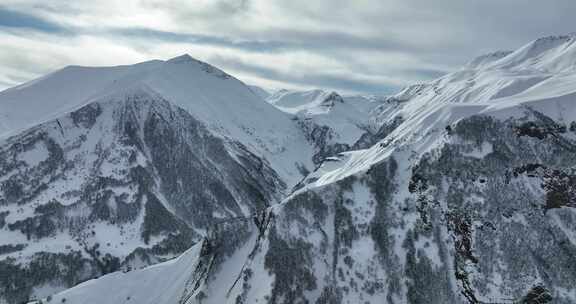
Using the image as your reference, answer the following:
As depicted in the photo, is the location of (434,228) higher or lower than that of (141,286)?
higher

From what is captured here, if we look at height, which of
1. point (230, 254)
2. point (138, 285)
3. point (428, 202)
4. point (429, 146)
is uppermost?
point (429, 146)

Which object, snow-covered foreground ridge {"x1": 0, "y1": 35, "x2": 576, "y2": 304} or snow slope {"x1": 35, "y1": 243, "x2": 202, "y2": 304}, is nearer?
snow-covered foreground ridge {"x1": 0, "y1": 35, "x2": 576, "y2": 304}

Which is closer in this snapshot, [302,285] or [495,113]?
[302,285]

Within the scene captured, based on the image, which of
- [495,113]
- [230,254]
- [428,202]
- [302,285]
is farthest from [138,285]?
[495,113]

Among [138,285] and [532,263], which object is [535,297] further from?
[138,285]

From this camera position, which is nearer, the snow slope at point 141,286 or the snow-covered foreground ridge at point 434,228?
the snow-covered foreground ridge at point 434,228

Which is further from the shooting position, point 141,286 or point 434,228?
point 141,286

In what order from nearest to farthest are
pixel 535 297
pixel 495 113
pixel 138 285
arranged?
pixel 535 297 → pixel 495 113 → pixel 138 285

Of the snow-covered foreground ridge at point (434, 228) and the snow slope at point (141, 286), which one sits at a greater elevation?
the snow-covered foreground ridge at point (434, 228)

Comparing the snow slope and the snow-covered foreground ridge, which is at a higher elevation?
the snow-covered foreground ridge

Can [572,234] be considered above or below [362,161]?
below

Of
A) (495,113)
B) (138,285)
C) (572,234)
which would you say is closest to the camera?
(572,234)
